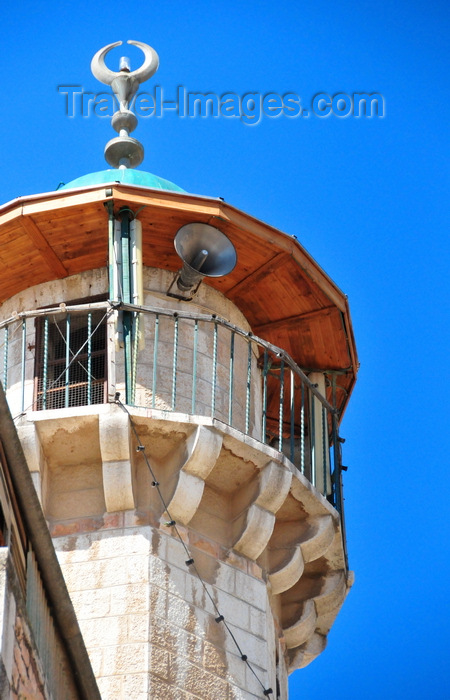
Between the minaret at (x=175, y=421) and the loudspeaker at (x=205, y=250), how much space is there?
2cm

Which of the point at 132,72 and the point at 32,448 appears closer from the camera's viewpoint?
the point at 32,448

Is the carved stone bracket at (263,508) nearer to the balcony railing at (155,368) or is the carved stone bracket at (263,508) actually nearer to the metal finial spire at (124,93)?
the balcony railing at (155,368)

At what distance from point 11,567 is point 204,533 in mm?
5797

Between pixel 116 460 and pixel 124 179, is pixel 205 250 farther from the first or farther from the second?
pixel 116 460

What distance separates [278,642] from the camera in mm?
A: 15273

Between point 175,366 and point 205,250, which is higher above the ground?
point 205,250

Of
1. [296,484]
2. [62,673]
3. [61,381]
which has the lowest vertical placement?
[62,673]

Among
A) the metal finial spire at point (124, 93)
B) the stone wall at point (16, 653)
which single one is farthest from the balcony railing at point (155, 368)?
the stone wall at point (16, 653)

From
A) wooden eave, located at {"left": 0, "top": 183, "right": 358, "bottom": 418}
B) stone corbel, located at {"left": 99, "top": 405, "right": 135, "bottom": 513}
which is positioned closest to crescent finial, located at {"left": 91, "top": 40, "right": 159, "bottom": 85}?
wooden eave, located at {"left": 0, "top": 183, "right": 358, "bottom": 418}

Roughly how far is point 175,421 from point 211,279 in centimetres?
229

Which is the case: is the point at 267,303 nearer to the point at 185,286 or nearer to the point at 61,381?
the point at 185,286

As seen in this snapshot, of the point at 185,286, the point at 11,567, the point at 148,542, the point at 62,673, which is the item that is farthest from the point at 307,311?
the point at 11,567

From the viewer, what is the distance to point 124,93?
17422mm

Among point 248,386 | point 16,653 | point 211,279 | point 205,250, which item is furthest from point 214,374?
point 16,653
